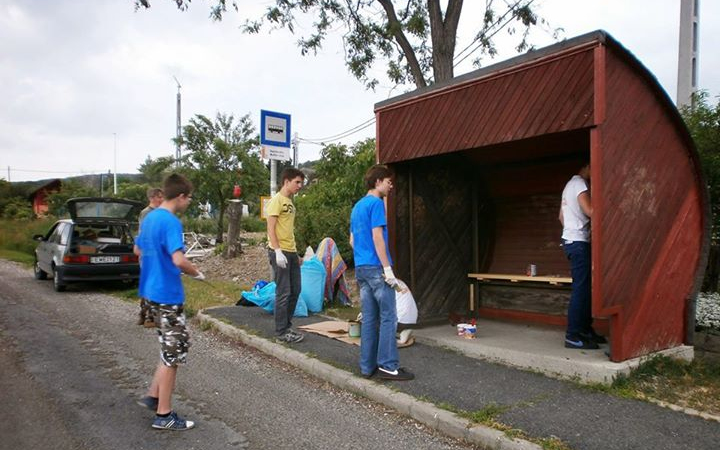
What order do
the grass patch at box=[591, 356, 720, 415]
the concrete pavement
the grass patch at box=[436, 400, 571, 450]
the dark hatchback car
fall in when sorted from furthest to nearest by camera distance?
the dark hatchback car → the grass patch at box=[591, 356, 720, 415] → the concrete pavement → the grass patch at box=[436, 400, 571, 450]

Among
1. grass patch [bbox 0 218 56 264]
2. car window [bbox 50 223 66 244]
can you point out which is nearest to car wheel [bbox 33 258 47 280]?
car window [bbox 50 223 66 244]

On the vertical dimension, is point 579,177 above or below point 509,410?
above

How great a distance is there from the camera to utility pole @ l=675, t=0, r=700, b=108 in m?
9.99

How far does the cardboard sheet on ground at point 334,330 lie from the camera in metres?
6.25

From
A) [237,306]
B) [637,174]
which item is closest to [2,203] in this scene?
[237,306]

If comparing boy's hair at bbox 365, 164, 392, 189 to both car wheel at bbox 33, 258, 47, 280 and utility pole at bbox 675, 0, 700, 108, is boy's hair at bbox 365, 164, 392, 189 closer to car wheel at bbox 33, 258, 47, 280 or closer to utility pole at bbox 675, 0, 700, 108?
utility pole at bbox 675, 0, 700, 108

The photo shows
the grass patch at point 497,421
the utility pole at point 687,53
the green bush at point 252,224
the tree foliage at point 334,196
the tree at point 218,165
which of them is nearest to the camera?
the grass patch at point 497,421

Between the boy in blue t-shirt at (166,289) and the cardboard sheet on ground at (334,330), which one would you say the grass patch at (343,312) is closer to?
the cardboard sheet on ground at (334,330)

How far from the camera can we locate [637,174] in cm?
490

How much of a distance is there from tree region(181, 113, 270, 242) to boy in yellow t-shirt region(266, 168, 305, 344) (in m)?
11.2

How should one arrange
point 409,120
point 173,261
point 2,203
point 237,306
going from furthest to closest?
1. point 2,203
2. point 237,306
3. point 409,120
4. point 173,261

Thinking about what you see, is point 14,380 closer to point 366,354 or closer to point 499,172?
point 366,354

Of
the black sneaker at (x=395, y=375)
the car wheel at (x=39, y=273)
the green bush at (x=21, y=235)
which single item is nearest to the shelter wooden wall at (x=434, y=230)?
the black sneaker at (x=395, y=375)

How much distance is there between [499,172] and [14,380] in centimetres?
608
